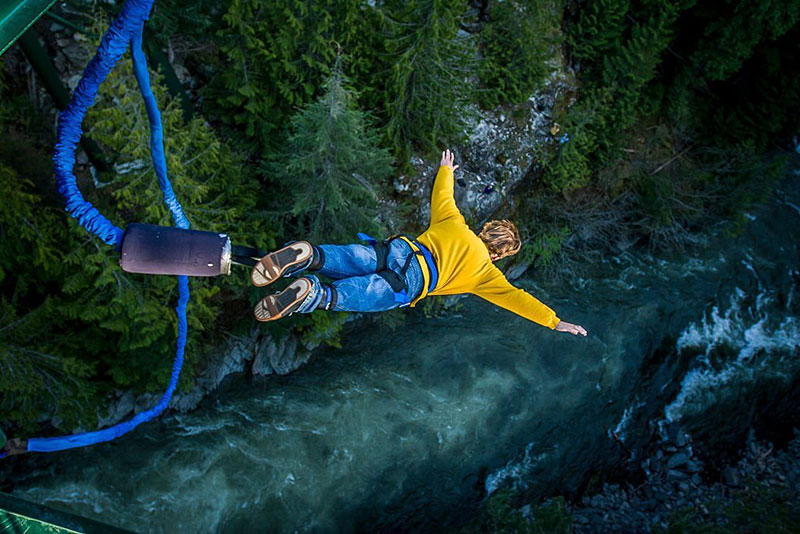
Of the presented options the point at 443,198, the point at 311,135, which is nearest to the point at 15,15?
the point at 443,198

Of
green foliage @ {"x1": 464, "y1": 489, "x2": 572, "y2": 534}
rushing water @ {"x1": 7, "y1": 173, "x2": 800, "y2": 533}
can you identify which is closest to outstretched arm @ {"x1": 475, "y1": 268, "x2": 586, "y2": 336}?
rushing water @ {"x1": 7, "y1": 173, "x2": 800, "y2": 533}

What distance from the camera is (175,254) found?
2.92 metres

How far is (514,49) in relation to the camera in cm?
880

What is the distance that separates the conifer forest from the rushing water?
0.90 metres

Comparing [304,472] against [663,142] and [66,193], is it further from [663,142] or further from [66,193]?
[663,142]

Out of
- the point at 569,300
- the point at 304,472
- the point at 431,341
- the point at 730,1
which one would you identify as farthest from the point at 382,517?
the point at 730,1

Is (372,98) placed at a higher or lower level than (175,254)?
higher

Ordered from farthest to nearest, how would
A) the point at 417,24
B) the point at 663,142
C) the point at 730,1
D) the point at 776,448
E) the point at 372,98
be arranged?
the point at 663,142
the point at 776,448
the point at 730,1
the point at 372,98
the point at 417,24

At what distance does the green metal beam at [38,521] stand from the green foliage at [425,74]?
6375 mm

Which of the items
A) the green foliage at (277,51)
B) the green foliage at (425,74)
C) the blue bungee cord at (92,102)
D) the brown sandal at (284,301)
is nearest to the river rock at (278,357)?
the green foliage at (277,51)

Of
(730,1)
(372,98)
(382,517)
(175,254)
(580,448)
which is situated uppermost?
(730,1)

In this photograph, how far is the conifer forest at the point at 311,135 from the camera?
6043 mm

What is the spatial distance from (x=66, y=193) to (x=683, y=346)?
12.3 m

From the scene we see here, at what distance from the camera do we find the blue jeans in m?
4.18
